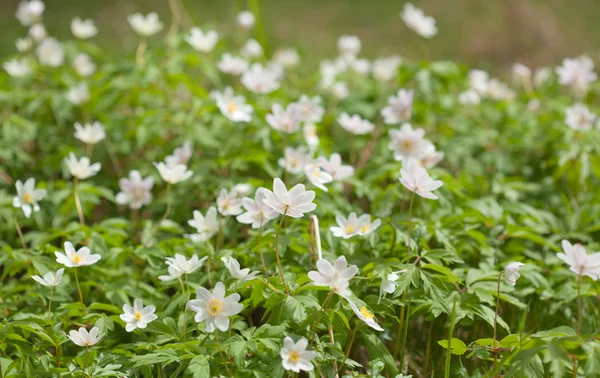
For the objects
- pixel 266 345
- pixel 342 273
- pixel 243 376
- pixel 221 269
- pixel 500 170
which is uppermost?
pixel 342 273

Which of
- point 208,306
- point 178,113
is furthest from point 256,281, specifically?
point 178,113

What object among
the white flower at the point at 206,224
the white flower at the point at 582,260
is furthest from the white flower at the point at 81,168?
the white flower at the point at 582,260

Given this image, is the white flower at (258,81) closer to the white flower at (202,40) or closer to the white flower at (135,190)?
the white flower at (202,40)

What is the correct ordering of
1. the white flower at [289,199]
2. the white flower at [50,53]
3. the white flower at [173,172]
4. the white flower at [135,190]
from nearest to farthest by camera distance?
the white flower at [289,199] < the white flower at [173,172] < the white flower at [135,190] < the white flower at [50,53]

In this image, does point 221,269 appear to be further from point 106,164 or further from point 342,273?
point 106,164

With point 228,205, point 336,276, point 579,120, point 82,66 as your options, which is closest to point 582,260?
point 336,276

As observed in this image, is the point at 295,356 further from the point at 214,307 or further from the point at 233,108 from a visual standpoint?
the point at 233,108
